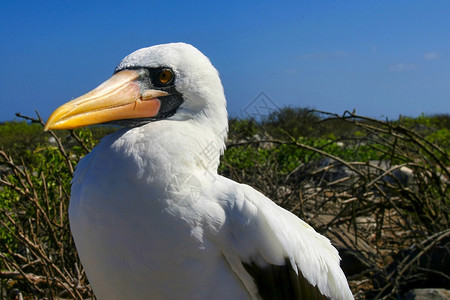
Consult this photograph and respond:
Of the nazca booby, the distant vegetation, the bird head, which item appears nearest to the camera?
the nazca booby

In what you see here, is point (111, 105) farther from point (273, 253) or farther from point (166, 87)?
point (273, 253)

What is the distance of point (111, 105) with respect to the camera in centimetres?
166

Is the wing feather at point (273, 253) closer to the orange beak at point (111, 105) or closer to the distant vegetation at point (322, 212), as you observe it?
the orange beak at point (111, 105)

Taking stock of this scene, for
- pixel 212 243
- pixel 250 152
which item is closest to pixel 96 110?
pixel 212 243

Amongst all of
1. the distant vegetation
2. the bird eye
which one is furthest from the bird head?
the distant vegetation

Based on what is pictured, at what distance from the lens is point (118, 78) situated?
1738 millimetres

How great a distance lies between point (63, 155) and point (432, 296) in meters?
2.59

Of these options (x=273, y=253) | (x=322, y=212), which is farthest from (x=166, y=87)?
(x=322, y=212)

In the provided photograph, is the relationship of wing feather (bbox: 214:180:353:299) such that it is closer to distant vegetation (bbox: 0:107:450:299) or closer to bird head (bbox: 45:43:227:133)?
bird head (bbox: 45:43:227:133)

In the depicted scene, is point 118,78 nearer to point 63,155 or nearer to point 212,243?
point 212,243

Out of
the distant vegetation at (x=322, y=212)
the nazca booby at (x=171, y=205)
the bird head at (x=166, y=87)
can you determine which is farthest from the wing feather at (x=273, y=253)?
the distant vegetation at (x=322, y=212)

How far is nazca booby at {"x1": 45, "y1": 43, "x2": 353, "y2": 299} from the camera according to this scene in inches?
59.8

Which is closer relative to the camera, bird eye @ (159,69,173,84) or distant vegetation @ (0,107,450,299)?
bird eye @ (159,69,173,84)

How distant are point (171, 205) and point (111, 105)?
0.45 metres
